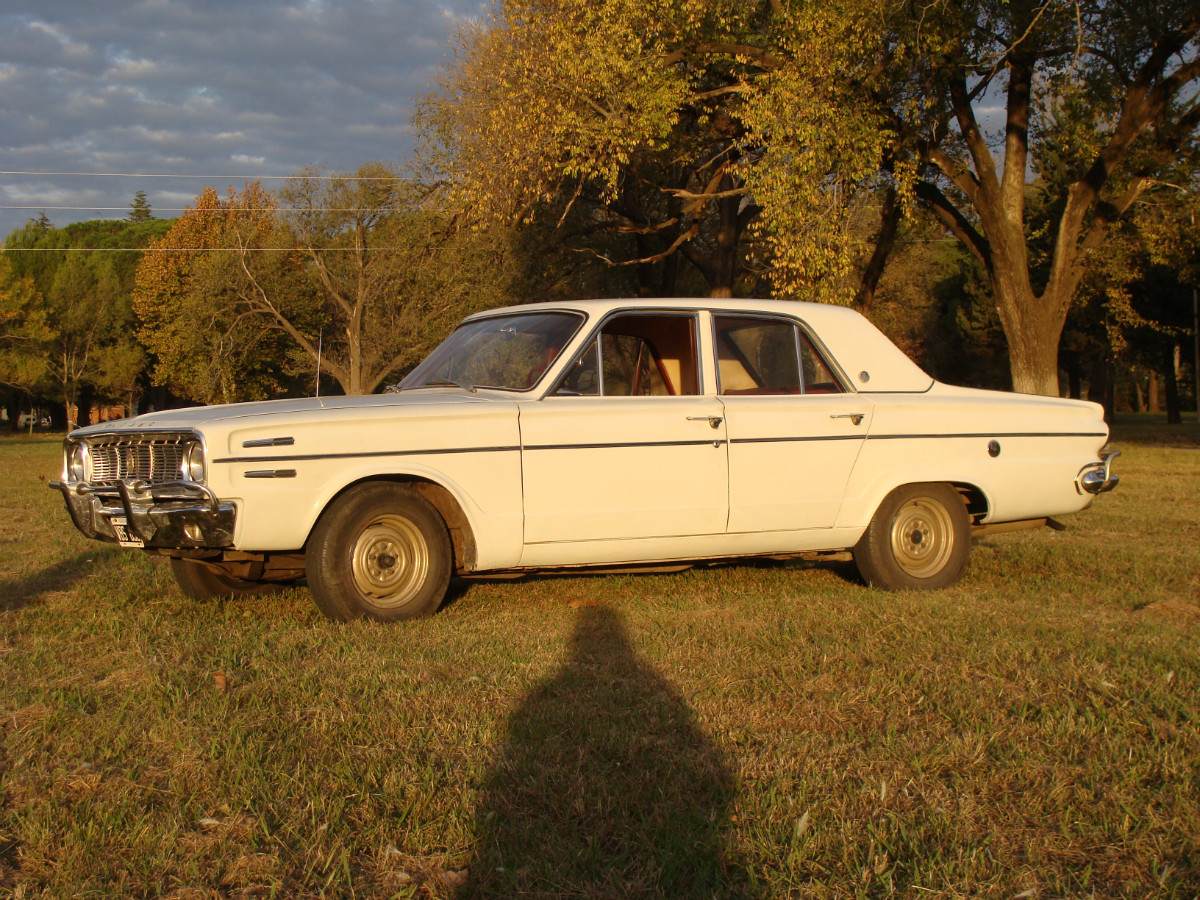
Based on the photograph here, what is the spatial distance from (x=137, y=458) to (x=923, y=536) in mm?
4619

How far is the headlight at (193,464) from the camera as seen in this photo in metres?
5.69

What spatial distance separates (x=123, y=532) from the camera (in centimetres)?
591

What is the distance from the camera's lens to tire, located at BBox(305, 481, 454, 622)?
5898 mm

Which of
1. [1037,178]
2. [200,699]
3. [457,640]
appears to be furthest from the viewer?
[1037,178]

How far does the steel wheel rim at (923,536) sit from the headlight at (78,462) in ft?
15.4

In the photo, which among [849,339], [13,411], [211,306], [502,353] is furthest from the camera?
[13,411]

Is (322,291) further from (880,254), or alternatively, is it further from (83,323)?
(880,254)

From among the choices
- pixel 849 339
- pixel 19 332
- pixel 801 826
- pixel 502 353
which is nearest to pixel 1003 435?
pixel 849 339

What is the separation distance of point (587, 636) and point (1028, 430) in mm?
3369

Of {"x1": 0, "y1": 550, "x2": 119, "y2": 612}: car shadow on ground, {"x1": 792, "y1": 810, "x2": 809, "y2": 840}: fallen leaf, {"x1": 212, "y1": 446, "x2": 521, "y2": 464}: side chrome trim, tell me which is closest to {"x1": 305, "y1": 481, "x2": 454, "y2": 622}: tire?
{"x1": 212, "y1": 446, "x2": 521, "y2": 464}: side chrome trim

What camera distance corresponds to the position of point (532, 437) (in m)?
6.19

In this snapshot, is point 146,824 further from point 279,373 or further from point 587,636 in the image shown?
point 279,373

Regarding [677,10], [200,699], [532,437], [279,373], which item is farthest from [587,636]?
[279,373]

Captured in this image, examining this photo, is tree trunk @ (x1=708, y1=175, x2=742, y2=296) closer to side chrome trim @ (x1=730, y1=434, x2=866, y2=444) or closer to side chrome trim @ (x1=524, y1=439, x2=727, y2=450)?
side chrome trim @ (x1=730, y1=434, x2=866, y2=444)
